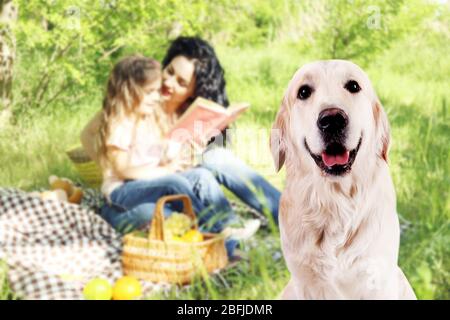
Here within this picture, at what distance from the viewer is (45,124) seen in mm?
1526

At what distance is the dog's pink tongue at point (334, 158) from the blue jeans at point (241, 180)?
83 centimetres

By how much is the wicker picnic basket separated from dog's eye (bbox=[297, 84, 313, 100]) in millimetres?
871

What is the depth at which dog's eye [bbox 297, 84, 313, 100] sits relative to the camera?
1.70ft

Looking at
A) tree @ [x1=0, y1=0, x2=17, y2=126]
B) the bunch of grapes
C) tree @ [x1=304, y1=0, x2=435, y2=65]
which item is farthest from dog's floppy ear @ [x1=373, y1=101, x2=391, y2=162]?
tree @ [x1=0, y1=0, x2=17, y2=126]

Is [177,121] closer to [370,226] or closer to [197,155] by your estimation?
[197,155]

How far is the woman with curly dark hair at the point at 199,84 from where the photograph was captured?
1.45 metres

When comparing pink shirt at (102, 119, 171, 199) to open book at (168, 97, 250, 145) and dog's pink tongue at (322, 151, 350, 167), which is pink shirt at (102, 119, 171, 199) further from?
dog's pink tongue at (322, 151, 350, 167)

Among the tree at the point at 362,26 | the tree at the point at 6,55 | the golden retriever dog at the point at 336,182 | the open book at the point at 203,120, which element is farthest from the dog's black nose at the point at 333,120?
the tree at the point at 6,55

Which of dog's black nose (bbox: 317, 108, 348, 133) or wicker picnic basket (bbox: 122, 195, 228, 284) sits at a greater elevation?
dog's black nose (bbox: 317, 108, 348, 133)

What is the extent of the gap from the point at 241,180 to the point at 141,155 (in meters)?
0.25

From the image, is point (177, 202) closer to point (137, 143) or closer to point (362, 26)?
point (137, 143)

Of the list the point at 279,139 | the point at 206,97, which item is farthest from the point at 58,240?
the point at 279,139

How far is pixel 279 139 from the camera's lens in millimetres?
552
